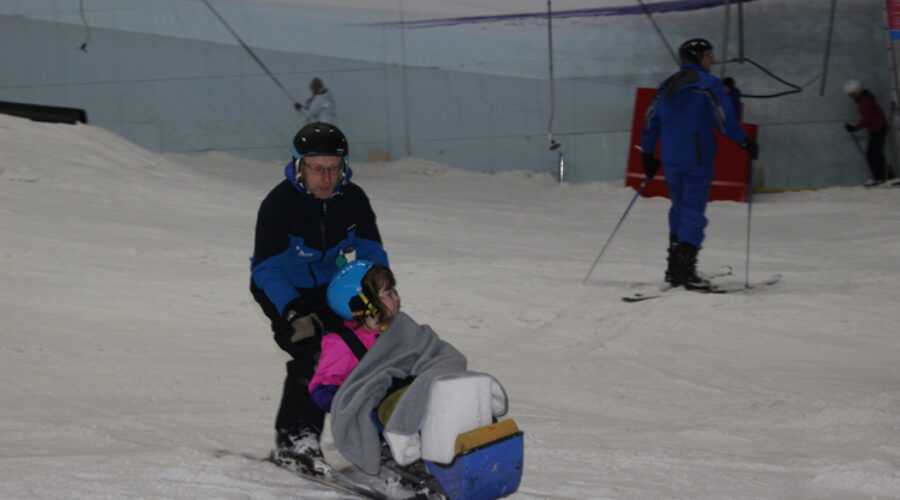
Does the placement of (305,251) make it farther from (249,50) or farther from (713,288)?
(249,50)

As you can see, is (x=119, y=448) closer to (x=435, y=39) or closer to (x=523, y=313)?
(x=523, y=313)

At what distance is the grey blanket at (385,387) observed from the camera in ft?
8.01

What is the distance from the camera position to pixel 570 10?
517 inches

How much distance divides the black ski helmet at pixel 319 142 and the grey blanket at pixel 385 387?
0.61m

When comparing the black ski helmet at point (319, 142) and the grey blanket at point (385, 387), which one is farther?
the black ski helmet at point (319, 142)

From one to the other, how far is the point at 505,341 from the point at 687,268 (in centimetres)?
179

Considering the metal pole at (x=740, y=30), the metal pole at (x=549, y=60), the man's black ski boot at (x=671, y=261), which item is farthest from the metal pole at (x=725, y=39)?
the man's black ski boot at (x=671, y=261)

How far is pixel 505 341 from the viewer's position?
17.1 feet

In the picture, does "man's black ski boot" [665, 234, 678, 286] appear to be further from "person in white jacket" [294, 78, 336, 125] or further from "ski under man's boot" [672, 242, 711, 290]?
"person in white jacket" [294, 78, 336, 125]

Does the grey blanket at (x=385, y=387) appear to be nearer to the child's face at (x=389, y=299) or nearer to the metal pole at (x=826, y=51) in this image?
the child's face at (x=389, y=299)

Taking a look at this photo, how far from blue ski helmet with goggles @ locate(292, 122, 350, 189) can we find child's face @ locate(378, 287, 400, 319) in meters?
0.49

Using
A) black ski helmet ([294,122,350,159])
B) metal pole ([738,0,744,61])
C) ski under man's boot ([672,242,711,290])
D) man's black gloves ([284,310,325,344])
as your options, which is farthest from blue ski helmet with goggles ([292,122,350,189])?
metal pole ([738,0,744,61])

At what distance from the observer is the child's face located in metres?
2.70

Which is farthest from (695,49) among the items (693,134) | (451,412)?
(451,412)
